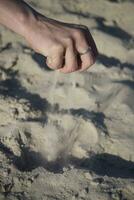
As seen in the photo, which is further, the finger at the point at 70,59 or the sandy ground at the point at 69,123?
the sandy ground at the point at 69,123

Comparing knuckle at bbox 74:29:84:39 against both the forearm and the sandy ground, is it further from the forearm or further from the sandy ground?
the sandy ground

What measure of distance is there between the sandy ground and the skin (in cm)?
82

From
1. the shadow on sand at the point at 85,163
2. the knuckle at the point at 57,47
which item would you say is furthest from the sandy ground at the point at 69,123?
the knuckle at the point at 57,47

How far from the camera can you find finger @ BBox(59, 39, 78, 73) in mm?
1597

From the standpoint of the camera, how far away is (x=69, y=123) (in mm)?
2871

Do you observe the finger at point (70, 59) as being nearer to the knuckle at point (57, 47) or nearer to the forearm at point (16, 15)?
the knuckle at point (57, 47)

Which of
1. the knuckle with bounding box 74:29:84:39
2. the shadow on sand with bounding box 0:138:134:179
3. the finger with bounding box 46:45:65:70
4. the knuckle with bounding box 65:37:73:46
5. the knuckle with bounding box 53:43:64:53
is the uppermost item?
the knuckle with bounding box 74:29:84:39

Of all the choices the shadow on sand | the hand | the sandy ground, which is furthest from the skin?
the shadow on sand

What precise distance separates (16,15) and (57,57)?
229 mm

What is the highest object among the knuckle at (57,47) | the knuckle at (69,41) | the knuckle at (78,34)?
the knuckle at (78,34)

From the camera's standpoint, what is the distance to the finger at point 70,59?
62.9 inches

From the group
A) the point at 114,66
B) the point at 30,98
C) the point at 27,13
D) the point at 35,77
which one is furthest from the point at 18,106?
the point at 27,13

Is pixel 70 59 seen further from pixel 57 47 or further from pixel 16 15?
pixel 16 15

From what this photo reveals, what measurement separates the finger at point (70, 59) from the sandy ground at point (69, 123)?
29.6 inches
